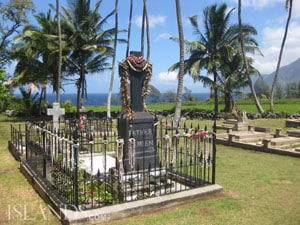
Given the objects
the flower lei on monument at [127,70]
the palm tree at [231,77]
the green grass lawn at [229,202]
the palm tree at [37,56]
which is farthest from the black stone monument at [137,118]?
the palm tree at [231,77]

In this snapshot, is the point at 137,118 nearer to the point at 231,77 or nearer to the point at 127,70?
the point at 127,70

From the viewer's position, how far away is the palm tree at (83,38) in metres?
22.7

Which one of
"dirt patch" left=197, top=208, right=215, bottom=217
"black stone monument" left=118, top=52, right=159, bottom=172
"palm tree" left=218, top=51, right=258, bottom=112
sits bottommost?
"dirt patch" left=197, top=208, right=215, bottom=217

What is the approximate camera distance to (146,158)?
7168 millimetres

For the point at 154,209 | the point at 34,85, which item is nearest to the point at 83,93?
the point at 34,85

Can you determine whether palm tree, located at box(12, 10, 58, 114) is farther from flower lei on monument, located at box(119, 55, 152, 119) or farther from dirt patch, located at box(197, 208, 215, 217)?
dirt patch, located at box(197, 208, 215, 217)

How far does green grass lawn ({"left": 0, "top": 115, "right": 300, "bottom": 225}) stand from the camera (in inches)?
206

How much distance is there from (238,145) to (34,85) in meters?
18.2

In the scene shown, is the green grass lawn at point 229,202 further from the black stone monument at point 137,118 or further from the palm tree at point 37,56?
the palm tree at point 37,56

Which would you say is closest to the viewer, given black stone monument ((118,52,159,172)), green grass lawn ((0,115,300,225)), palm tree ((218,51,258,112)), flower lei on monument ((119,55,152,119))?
green grass lawn ((0,115,300,225))

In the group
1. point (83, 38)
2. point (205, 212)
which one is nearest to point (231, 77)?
point (83, 38)

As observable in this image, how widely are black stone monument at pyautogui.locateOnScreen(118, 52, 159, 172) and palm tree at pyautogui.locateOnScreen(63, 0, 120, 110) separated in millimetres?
15640

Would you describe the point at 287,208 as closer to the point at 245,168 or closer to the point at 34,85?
the point at 245,168

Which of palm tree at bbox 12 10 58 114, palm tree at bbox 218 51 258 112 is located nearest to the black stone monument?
palm tree at bbox 12 10 58 114
